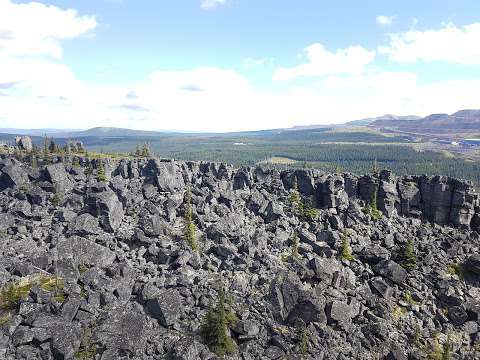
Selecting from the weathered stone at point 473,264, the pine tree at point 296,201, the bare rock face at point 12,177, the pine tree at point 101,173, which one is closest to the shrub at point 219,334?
the pine tree at point 296,201

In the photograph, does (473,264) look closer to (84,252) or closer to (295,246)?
(295,246)

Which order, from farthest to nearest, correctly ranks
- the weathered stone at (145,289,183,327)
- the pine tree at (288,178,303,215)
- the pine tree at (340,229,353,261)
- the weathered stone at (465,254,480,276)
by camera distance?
the pine tree at (288,178,303,215) → the weathered stone at (465,254,480,276) → the pine tree at (340,229,353,261) → the weathered stone at (145,289,183,327)

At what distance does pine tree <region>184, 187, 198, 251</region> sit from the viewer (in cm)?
8444

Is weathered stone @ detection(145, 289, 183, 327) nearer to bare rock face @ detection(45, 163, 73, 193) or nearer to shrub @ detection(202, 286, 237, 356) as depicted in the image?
shrub @ detection(202, 286, 237, 356)

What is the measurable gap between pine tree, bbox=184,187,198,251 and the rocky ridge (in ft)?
4.71

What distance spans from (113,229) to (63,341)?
37094 millimetres

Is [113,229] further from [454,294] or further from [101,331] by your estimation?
[454,294]

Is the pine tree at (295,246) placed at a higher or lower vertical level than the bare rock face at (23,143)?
lower

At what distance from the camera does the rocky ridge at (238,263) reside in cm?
5947

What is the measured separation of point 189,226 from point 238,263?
1503 cm

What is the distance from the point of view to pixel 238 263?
81312 millimetres

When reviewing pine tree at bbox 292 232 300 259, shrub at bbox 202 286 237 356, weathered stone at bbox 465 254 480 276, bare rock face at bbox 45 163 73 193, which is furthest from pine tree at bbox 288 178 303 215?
bare rock face at bbox 45 163 73 193

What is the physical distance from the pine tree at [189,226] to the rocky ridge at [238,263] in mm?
1436

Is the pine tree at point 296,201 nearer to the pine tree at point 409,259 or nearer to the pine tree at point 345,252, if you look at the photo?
the pine tree at point 345,252
